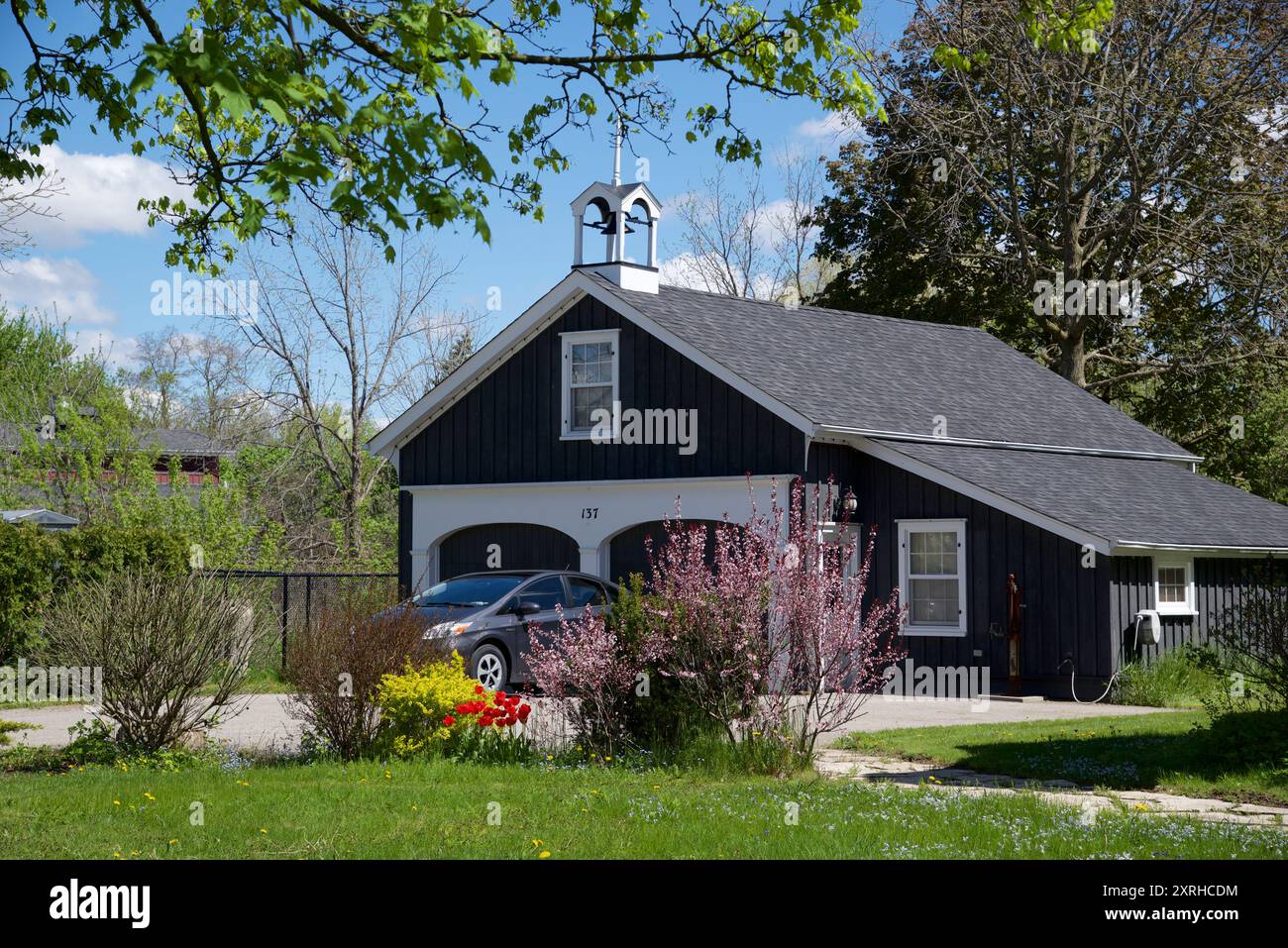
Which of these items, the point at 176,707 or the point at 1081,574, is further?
the point at 1081,574

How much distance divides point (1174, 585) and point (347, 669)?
14981 mm

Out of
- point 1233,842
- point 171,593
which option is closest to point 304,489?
point 171,593

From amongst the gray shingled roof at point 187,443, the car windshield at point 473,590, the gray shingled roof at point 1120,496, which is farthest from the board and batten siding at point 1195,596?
the gray shingled roof at point 187,443

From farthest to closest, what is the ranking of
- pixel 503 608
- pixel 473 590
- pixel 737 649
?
1. pixel 473 590
2. pixel 503 608
3. pixel 737 649

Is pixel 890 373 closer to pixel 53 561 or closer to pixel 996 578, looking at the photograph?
pixel 996 578

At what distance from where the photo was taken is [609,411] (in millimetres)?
23969

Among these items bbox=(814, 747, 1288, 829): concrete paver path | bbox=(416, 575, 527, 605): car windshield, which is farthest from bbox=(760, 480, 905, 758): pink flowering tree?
bbox=(416, 575, 527, 605): car windshield

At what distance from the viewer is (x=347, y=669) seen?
41.2 ft

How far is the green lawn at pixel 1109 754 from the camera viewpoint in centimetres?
1129

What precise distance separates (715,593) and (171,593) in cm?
484

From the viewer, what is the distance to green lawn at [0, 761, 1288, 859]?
8.40m

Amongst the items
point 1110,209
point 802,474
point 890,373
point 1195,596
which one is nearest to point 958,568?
point 802,474

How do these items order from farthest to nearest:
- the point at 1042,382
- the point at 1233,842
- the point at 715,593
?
the point at 1042,382
the point at 715,593
the point at 1233,842

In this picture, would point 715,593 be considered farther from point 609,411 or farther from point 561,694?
point 609,411
